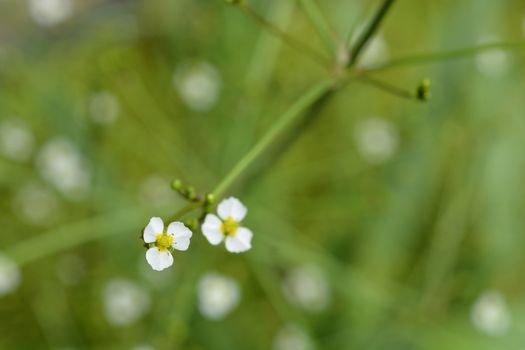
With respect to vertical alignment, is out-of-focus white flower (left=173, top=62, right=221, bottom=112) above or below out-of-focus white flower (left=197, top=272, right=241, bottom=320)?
above

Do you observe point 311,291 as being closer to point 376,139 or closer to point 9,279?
point 376,139

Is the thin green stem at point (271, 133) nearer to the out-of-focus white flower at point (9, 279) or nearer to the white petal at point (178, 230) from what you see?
the white petal at point (178, 230)

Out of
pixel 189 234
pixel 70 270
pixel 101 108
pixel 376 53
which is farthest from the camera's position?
pixel 376 53

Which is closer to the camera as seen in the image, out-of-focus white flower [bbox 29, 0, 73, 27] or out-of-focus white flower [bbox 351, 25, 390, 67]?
out-of-focus white flower [bbox 29, 0, 73, 27]

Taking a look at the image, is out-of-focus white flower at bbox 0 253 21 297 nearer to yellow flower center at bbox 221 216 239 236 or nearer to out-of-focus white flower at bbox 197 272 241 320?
out-of-focus white flower at bbox 197 272 241 320

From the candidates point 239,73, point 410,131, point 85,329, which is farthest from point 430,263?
point 85,329

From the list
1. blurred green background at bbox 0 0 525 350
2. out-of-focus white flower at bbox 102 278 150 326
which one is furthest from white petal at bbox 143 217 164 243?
out-of-focus white flower at bbox 102 278 150 326

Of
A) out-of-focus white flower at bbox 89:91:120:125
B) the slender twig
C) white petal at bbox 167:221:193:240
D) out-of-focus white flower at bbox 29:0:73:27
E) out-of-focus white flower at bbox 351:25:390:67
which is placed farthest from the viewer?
out-of-focus white flower at bbox 351:25:390:67

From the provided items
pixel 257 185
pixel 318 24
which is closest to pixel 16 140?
pixel 257 185
